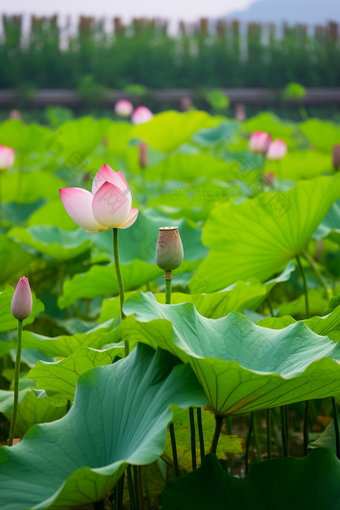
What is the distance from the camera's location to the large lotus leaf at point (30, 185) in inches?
97.5

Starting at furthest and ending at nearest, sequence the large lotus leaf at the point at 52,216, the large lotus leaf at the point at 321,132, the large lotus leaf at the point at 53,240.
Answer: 1. the large lotus leaf at the point at 321,132
2. the large lotus leaf at the point at 52,216
3. the large lotus leaf at the point at 53,240

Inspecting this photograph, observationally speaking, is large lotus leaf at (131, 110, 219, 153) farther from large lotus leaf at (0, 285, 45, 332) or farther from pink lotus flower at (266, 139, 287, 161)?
large lotus leaf at (0, 285, 45, 332)

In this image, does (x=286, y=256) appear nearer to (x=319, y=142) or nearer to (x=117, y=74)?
(x=319, y=142)

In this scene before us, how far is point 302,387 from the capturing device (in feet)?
2.09

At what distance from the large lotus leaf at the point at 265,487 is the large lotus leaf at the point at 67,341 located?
288mm

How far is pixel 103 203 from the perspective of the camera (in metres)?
0.72

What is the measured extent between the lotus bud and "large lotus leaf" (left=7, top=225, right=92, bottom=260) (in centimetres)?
72

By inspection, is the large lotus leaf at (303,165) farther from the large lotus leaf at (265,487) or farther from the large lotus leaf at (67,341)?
the large lotus leaf at (265,487)

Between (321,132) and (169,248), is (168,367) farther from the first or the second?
(321,132)

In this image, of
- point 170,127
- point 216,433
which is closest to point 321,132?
point 170,127

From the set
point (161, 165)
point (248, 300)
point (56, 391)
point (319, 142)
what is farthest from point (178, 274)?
point (319, 142)

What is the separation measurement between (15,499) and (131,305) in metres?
0.26

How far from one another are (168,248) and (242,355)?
18 cm

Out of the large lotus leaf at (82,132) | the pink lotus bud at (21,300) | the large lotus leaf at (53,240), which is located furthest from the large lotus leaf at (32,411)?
the large lotus leaf at (82,132)
